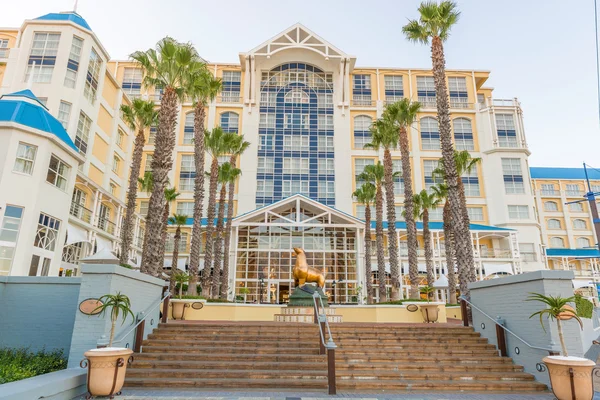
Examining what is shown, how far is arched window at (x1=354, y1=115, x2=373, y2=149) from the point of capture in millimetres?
44906

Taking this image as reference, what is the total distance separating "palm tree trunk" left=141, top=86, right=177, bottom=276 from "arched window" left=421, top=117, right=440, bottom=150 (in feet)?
117

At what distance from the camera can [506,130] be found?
4566cm

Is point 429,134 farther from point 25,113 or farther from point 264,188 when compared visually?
point 25,113

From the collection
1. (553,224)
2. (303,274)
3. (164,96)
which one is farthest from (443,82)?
(553,224)

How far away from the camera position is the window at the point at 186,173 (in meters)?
43.3

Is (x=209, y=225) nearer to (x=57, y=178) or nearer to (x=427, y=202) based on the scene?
(x=57, y=178)

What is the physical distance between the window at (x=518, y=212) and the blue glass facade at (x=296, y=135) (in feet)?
68.1

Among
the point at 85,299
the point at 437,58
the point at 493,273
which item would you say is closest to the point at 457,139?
the point at 493,273

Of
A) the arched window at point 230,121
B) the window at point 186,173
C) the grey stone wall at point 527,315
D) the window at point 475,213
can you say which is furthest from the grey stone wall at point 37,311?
the window at point 475,213

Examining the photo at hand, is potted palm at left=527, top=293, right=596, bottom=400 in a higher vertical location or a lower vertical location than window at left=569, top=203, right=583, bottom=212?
lower

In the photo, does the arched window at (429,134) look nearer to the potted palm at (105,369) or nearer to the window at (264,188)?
the window at (264,188)

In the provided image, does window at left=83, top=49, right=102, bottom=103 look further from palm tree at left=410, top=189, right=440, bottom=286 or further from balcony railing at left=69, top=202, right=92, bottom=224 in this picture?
palm tree at left=410, top=189, right=440, bottom=286

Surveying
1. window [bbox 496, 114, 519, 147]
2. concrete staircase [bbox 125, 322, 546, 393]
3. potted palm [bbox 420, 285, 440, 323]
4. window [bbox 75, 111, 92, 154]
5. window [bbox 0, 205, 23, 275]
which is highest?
window [bbox 496, 114, 519, 147]

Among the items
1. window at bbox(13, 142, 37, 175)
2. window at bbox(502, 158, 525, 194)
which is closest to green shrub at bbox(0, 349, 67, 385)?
window at bbox(13, 142, 37, 175)
